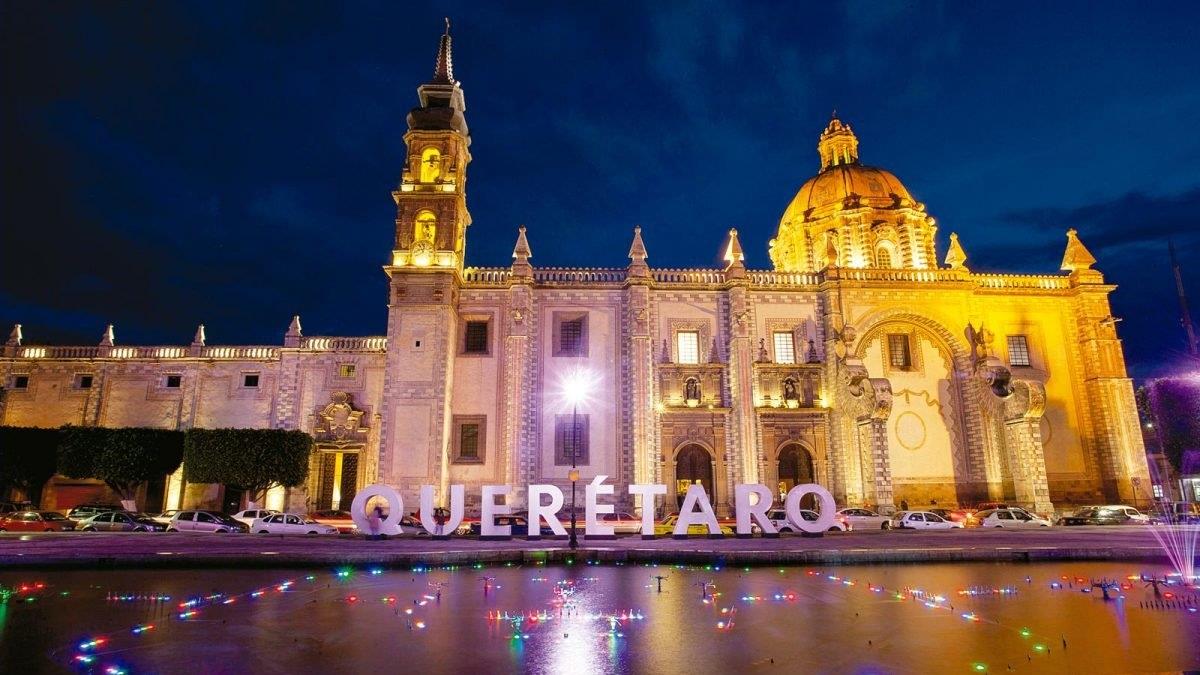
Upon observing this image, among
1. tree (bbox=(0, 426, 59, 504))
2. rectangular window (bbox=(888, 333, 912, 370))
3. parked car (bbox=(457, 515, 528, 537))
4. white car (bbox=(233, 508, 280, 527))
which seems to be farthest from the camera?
rectangular window (bbox=(888, 333, 912, 370))

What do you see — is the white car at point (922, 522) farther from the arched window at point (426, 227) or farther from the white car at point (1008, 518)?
the arched window at point (426, 227)

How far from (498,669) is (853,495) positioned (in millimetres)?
27630

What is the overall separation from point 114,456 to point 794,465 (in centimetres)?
3223

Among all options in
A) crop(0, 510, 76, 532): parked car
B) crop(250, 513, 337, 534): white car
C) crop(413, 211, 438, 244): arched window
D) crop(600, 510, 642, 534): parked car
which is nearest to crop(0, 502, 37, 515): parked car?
crop(0, 510, 76, 532): parked car

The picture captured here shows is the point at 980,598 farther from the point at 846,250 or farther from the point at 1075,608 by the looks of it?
the point at 846,250

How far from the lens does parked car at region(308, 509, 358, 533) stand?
89.1 feet

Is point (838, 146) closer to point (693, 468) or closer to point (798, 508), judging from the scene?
point (693, 468)

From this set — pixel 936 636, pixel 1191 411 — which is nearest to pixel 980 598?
→ pixel 936 636

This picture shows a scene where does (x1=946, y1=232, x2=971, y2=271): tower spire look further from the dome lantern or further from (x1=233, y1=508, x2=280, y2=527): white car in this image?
(x1=233, y1=508, x2=280, y2=527): white car

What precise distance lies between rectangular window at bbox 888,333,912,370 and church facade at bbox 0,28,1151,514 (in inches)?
4.1

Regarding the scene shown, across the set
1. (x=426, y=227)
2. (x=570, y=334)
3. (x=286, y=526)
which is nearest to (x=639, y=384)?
(x=570, y=334)

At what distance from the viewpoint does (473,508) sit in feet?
98.6

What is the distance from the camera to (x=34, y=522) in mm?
27516

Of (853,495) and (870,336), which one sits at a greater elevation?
(870,336)
